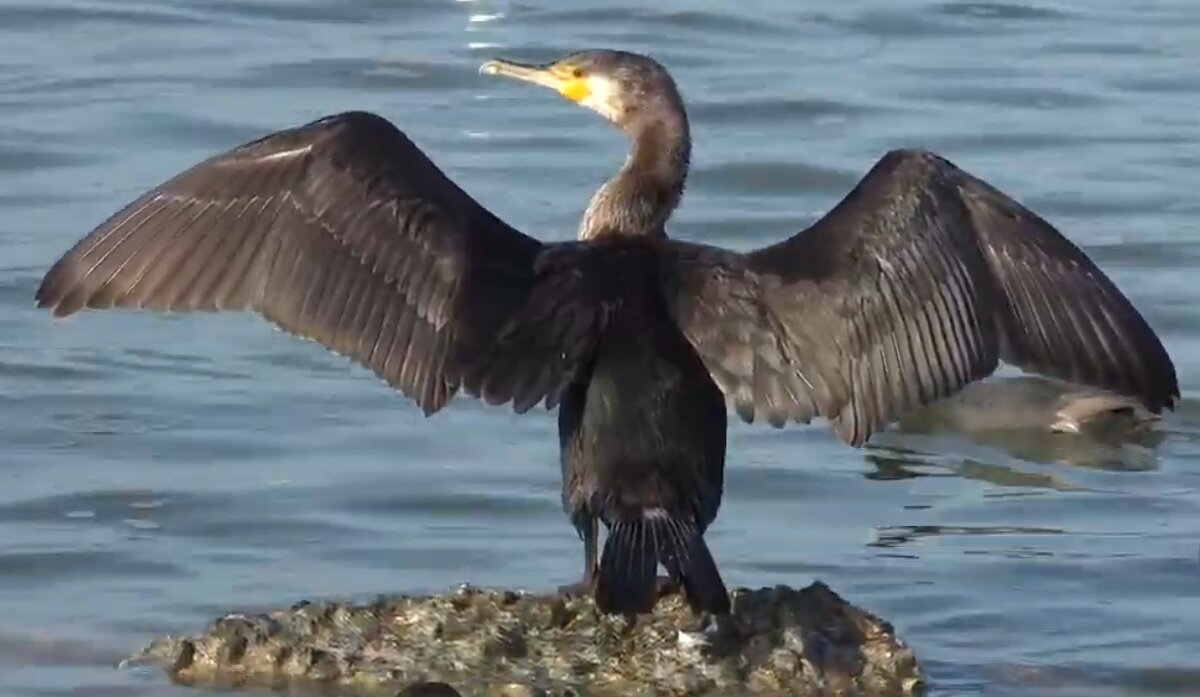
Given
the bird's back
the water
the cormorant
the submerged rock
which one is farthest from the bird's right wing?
the water

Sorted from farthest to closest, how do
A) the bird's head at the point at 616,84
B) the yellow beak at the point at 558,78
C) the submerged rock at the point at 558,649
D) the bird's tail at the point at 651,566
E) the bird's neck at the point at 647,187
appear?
the yellow beak at the point at 558,78 → the bird's head at the point at 616,84 → the bird's neck at the point at 647,187 → the submerged rock at the point at 558,649 → the bird's tail at the point at 651,566

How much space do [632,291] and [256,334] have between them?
3720 mm

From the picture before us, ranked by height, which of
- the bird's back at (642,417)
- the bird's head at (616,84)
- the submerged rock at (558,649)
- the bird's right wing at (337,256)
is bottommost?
the submerged rock at (558,649)

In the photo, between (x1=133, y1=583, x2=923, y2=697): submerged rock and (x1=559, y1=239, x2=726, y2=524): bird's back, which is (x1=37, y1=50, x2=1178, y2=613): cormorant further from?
(x1=133, y1=583, x2=923, y2=697): submerged rock

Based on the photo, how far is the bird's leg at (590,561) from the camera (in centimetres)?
716

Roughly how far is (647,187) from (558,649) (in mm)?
1227

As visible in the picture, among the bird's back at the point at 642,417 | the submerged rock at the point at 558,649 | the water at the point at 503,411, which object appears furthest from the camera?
the water at the point at 503,411

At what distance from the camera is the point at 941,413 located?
405 inches

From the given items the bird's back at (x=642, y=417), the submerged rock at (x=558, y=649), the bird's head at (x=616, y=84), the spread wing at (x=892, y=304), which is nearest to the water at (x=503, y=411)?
the submerged rock at (x=558, y=649)

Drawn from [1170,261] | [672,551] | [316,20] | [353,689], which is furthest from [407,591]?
[316,20]

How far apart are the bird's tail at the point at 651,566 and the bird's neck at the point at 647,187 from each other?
0.99 meters

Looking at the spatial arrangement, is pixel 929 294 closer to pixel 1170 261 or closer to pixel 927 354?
pixel 927 354

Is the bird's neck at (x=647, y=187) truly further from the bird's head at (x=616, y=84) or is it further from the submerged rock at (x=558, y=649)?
the submerged rock at (x=558, y=649)

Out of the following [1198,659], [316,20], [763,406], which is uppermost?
[316,20]
